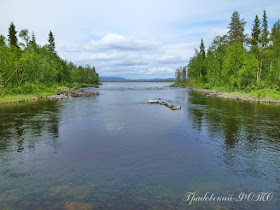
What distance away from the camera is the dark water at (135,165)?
1081 cm

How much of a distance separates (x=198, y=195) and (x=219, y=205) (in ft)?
4.02

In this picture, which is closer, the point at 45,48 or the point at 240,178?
the point at 240,178

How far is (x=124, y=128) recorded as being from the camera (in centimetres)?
2658

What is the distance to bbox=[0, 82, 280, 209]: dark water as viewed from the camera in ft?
35.5

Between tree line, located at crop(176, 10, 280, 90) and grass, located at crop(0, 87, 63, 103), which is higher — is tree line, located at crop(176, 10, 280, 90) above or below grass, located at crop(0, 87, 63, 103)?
above

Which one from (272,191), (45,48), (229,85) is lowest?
(272,191)

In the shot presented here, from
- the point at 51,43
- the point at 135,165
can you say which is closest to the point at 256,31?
the point at 135,165

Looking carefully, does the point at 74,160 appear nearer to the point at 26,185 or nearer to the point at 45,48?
the point at 26,185

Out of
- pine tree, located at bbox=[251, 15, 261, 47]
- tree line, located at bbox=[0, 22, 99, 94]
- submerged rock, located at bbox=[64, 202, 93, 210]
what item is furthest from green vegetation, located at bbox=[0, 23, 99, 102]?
pine tree, located at bbox=[251, 15, 261, 47]

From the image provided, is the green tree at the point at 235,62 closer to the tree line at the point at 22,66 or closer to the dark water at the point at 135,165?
the dark water at the point at 135,165

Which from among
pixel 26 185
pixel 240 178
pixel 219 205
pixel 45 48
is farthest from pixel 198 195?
pixel 45 48

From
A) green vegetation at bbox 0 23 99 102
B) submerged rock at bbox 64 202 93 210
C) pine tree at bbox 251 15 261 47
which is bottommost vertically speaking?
submerged rock at bbox 64 202 93 210

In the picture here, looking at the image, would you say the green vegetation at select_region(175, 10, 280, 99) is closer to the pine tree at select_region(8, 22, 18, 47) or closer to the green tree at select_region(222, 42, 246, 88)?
the green tree at select_region(222, 42, 246, 88)

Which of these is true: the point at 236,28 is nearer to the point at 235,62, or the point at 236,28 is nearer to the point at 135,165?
the point at 235,62
